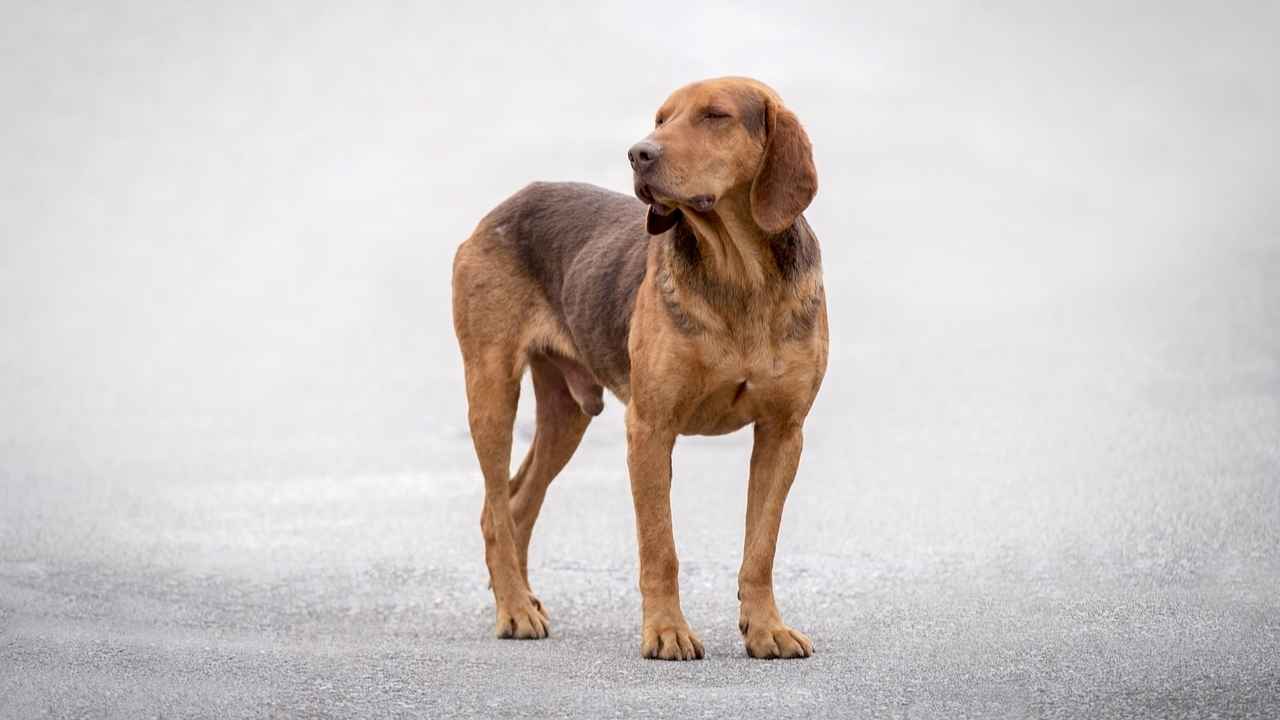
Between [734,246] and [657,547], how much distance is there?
1225 mm

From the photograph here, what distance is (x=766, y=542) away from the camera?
599 cm

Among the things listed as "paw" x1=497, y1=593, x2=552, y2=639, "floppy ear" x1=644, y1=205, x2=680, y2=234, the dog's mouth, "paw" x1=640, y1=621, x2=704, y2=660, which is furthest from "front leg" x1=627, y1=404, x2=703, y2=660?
"paw" x1=497, y1=593, x2=552, y2=639

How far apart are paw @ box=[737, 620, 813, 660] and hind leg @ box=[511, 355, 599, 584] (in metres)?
1.94

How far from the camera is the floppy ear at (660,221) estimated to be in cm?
593

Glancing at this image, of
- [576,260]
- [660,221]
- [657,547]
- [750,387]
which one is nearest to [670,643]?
[657,547]

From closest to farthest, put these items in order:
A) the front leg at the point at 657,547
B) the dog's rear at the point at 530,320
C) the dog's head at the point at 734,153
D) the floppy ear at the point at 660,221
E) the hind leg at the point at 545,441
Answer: the dog's head at the point at 734,153 → the front leg at the point at 657,547 → the floppy ear at the point at 660,221 → the dog's rear at the point at 530,320 → the hind leg at the point at 545,441

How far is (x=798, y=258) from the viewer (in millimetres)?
5848

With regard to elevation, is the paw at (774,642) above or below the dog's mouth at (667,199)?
below

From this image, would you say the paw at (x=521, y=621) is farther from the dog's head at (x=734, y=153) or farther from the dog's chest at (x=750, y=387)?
the dog's head at (x=734, y=153)

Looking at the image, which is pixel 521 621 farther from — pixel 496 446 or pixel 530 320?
pixel 530 320

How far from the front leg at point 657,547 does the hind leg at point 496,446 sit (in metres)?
1.24

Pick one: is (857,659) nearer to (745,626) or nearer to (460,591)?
(745,626)

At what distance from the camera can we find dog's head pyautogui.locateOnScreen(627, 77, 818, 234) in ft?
17.7

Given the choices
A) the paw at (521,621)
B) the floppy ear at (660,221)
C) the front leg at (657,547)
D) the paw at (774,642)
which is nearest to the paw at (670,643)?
the front leg at (657,547)
